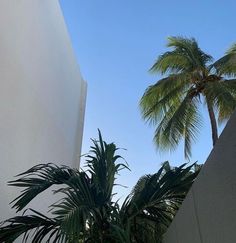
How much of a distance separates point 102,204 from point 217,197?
Answer: 1.69m

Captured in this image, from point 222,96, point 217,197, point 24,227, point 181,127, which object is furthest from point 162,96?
point 217,197

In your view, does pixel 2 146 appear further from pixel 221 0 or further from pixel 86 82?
pixel 86 82

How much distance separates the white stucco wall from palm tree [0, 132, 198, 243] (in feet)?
3.67

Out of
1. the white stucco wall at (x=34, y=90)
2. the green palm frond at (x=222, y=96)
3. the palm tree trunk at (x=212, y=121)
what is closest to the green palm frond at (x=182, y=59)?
the green palm frond at (x=222, y=96)

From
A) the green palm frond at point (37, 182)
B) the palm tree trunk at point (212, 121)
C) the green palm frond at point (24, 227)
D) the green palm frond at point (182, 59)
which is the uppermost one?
the green palm frond at point (182, 59)

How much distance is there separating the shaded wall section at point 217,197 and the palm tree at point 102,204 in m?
0.94

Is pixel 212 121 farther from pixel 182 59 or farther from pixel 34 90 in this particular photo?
pixel 34 90

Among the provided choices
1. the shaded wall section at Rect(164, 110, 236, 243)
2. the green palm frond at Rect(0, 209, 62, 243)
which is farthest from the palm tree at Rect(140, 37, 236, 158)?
the shaded wall section at Rect(164, 110, 236, 243)

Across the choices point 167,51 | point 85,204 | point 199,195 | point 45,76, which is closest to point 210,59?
point 167,51

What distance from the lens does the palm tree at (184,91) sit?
27.4ft

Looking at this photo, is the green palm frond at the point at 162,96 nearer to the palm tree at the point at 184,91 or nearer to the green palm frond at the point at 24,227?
the palm tree at the point at 184,91

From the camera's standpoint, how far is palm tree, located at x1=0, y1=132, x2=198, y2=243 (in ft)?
10.1

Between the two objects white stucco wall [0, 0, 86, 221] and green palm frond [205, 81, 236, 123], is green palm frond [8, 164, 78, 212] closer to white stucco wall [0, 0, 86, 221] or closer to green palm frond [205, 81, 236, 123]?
white stucco wall [0, 0, 86, 221]

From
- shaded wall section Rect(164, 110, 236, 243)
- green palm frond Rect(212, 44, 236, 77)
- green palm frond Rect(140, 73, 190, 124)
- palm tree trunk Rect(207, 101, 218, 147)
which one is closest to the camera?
shaded wall section Rect(164, 110, 236, 243)
